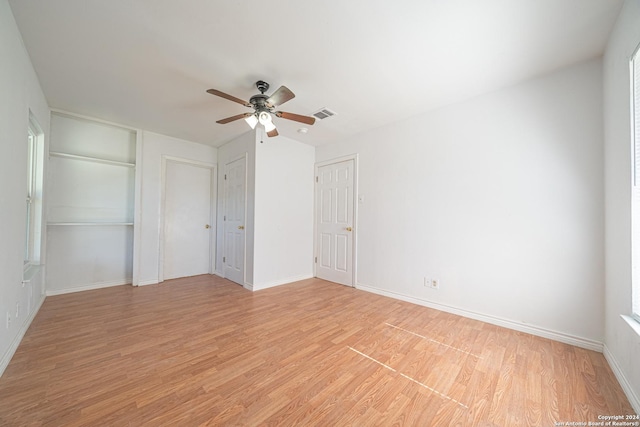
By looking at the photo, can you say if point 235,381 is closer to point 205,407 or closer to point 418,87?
point 205,407

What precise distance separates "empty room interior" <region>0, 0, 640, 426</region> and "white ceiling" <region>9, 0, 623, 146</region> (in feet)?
0.06

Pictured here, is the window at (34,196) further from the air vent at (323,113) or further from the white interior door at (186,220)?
the air vent at (323,113)

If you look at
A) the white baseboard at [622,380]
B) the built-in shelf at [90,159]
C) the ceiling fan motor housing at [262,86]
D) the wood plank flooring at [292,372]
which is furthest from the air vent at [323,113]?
the white baseboard at [622,380]

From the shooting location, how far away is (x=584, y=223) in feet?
6.69

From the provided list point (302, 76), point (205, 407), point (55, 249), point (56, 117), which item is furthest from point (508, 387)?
point (56, 117)

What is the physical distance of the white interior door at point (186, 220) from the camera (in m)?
4.18

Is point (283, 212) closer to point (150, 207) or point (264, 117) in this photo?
point (264, 117)

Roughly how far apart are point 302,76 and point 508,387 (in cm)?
300

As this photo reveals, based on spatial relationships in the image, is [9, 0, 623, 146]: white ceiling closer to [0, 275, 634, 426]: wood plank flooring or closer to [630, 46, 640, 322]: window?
[630, 46, 640, 322]: window

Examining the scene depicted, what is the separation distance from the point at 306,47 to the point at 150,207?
3.59 meters

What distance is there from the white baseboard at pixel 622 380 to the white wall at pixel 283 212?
140 inches

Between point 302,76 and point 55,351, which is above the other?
point 302,76

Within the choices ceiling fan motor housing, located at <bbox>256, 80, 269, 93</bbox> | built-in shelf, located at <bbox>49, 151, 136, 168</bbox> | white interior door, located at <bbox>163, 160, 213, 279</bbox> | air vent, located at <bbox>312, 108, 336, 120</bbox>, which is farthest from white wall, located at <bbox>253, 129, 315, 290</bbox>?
built-in shelf, located at <bbox>49, 151, 136, 168</bbox>

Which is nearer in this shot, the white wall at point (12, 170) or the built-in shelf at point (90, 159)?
the white wall at point (12, 170)
